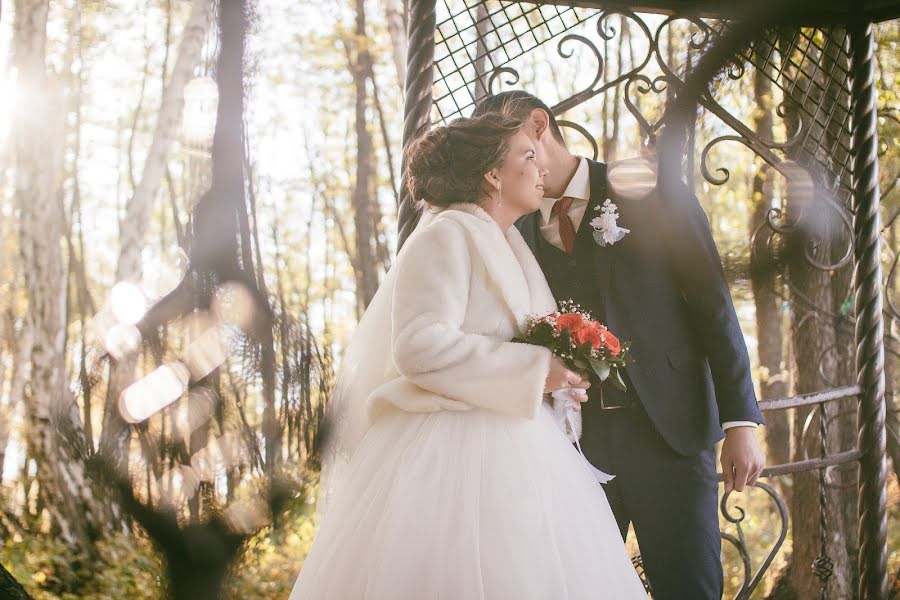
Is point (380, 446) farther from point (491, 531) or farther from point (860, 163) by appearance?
point (860, 163)

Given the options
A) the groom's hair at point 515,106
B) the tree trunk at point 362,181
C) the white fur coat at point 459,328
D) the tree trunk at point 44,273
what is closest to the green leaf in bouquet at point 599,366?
the white fur coat at point 459,328

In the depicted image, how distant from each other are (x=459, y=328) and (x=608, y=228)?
0.58m

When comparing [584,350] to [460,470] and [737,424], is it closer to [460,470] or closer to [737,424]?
[460,470]

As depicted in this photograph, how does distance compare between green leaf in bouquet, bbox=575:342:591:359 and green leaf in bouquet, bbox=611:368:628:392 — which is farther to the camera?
green leaf in bouquet, bbox=611:368:628:392

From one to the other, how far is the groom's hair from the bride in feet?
0.73

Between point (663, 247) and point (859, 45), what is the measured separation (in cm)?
170

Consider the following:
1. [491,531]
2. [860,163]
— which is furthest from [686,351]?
[860,163]

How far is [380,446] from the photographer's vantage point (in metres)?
2.00

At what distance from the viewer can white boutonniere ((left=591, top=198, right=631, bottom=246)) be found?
2221 mm

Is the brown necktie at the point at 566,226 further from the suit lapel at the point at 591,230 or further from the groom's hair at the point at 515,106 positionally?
the groom's hair at the point at 515,106

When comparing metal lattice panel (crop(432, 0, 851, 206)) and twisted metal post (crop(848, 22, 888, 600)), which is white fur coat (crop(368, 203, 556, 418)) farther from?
twisted metal post (crop(848, 22, 888, 600))

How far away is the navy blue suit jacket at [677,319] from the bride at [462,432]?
0.23 m

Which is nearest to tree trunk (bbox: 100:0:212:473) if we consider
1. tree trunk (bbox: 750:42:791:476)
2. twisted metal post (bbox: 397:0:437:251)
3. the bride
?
twisted metal post (bbox: 397:0:437:251)

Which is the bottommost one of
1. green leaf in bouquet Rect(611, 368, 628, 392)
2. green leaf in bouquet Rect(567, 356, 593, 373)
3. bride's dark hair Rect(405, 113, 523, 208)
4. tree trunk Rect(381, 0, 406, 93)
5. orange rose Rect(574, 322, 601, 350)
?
green leaf in bouquet Rect(611, 368, 628, 392)
